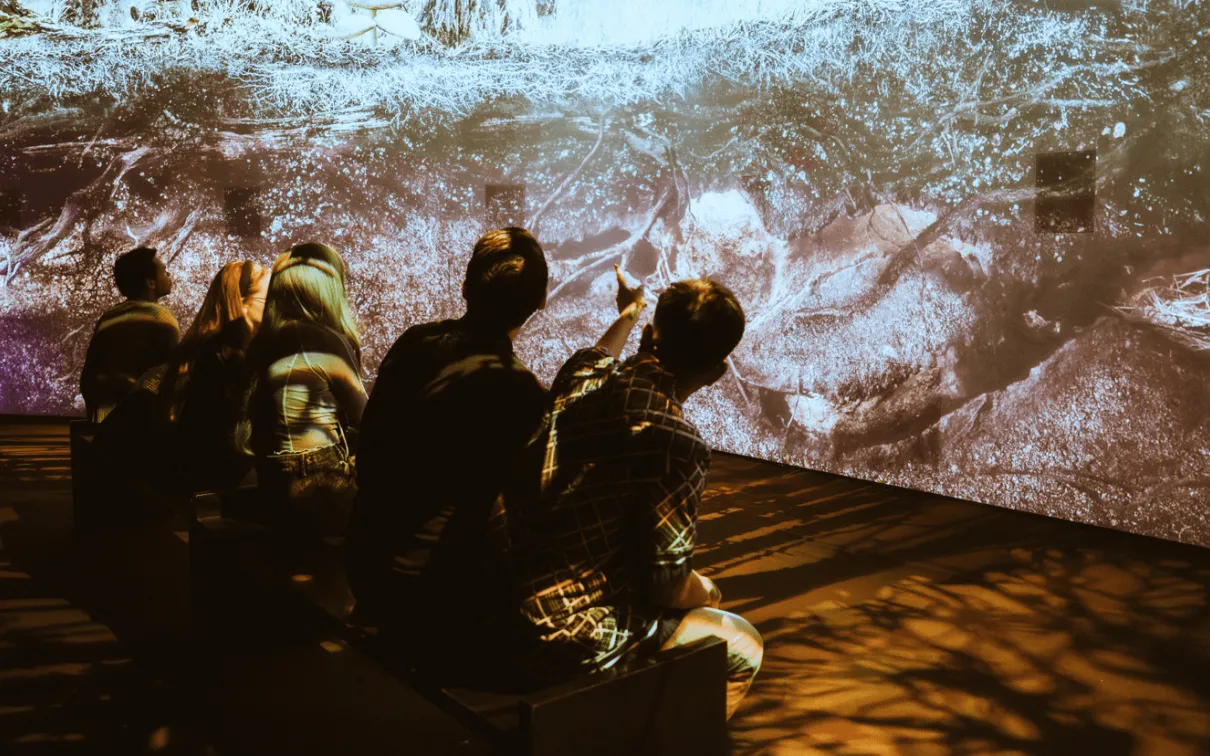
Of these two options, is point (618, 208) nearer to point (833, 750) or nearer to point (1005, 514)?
point (1005, 514)

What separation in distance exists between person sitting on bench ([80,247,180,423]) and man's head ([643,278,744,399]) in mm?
3020

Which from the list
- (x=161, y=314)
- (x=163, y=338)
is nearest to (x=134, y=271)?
(x=161, y=314)

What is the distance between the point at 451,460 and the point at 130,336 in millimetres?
2911

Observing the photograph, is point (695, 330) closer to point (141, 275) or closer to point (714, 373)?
point (714, 373)

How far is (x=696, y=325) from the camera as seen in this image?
5.92 feet

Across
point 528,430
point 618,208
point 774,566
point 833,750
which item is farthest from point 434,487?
point 618,208

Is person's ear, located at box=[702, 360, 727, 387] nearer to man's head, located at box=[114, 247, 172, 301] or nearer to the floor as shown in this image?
the floor

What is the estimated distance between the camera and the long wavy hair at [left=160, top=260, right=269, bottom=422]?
11.0ft

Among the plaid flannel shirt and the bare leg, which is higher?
the plaid flannel shirt

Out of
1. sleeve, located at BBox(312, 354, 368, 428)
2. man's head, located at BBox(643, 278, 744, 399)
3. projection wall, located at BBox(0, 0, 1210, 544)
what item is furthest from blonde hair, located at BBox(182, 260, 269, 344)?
projection wall, located at BBox(0, 0, 1210, 544)

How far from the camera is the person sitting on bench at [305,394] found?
9.01 feet

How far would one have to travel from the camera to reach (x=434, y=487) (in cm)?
183

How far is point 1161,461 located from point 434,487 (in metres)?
3.77

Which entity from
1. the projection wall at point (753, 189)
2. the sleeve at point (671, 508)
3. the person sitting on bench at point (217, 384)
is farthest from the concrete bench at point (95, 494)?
the projection wall at point (753, 189)
